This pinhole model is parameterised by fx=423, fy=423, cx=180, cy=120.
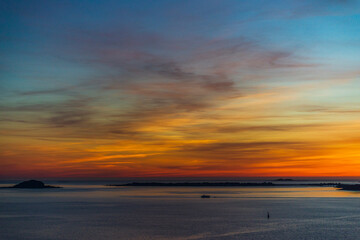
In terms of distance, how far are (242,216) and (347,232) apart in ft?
63.6

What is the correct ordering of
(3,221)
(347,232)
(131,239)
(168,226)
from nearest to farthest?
(131,239) → (347,232) → (168,226) → (3,221)

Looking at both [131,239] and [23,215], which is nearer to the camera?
[131,239]

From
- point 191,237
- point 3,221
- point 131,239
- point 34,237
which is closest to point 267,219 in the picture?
point 191,237

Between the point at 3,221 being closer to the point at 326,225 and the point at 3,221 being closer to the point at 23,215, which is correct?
the point at 23,215

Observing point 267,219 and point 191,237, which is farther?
point 267,219

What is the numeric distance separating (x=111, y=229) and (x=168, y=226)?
6.90 m

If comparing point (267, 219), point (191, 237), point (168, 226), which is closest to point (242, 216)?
point (267, 219)

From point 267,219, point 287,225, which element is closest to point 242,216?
point 267,219

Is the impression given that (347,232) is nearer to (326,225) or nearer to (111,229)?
(326,225)

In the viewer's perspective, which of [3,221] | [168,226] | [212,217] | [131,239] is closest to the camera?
[131,239]

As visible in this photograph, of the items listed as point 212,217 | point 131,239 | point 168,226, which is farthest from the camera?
point 212,217

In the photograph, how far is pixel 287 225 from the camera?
5253 cm

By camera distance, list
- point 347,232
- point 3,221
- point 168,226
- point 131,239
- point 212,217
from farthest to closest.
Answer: point 212,217
point 3,221
point 168,226
point 347,232
point 131,239

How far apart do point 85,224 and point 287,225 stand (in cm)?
2536
